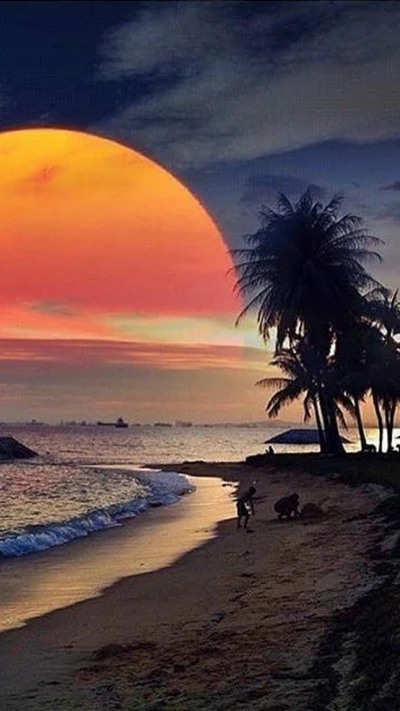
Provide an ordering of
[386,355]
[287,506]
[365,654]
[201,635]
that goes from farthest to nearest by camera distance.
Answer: [386,355] < [287,506] < [201,635] < [365,654]

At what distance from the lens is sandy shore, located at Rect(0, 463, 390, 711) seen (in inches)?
245

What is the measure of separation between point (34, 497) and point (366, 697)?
25619mm

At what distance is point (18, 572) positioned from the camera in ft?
45.1

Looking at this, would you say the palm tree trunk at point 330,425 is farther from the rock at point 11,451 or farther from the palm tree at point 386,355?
the rock at point 11,451

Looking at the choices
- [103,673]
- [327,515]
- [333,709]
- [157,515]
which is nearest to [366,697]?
[333,709]

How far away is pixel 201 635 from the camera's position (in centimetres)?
817

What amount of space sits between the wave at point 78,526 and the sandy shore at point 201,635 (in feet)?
12.8

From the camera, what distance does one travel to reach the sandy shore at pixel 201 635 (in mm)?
6211

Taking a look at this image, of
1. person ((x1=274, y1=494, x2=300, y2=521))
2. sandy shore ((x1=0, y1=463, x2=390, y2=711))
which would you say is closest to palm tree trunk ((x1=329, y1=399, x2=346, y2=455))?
person ((x1=274, y1=494, x2=300, y2=521))

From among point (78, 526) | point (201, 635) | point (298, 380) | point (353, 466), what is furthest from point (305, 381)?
point (201, 635)

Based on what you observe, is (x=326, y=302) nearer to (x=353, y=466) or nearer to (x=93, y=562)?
(x=353, y=466)

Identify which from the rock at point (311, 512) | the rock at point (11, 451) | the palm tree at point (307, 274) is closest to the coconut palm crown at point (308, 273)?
the palm tree at point (307, 274)

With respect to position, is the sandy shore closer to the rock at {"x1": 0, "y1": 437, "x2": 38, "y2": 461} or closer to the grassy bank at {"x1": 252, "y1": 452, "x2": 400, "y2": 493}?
the grassy bank at {"x1": 252, "y1": 452, "x2": 400, "y2": 493}

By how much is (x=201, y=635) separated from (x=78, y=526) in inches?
508
